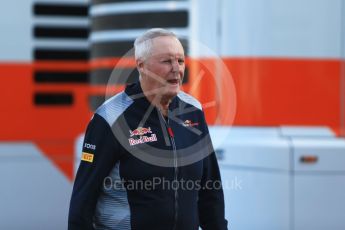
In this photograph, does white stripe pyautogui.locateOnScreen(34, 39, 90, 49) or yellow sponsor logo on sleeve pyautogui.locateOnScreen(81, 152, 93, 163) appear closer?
yellow sponsor logo on sleeve pyautogui.locateOnScreen(81, 152, 93, 163)

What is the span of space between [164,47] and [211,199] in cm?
58

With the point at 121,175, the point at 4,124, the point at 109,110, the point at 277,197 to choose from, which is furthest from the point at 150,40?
the point at 4,124

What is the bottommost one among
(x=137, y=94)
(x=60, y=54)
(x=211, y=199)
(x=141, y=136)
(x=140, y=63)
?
(x=211, y=199)

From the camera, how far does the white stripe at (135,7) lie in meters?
4.43

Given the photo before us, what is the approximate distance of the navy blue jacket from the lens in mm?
2428

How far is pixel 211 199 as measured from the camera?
2.69 m

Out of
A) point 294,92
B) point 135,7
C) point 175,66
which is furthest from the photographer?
point 135,7

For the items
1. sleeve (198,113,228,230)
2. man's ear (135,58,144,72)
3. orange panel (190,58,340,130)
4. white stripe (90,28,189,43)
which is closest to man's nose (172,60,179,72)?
man's ear (135,58,144,72)

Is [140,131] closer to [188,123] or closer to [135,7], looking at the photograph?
[188,123]

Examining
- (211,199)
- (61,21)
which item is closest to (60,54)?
(61,21)

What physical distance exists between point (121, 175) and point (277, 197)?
1.76 meters

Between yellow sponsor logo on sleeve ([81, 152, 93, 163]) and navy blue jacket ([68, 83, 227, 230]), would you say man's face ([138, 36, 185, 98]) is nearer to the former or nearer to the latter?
navy blue jacket ([68, 83, 227, 230])

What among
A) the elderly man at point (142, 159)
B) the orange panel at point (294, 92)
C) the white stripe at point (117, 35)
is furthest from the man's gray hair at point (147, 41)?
the white stripe at point (117, 35)

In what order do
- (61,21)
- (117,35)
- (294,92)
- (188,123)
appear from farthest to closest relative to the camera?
(61,21), (117,35), (294,92), (188,123)
